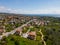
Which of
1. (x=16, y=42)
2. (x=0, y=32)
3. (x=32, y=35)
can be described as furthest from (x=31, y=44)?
(x=0, y=32)

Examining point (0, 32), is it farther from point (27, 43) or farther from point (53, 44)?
point (53, 44)

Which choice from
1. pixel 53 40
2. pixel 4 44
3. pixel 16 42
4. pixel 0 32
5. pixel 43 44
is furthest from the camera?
pixel 0 32

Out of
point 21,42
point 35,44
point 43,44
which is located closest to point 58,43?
point 43,44

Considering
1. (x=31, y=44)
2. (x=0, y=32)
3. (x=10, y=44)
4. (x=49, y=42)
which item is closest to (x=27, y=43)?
(x=31, y=44)

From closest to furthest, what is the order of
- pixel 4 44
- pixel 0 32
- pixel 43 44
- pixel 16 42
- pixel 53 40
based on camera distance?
pixel 4 44 → pixel 16 42 → pixel 43 44 → pixel 53 40 → pixel 0 32

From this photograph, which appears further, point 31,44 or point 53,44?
point 53,44

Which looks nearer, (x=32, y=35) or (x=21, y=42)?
(x=21, y=42)

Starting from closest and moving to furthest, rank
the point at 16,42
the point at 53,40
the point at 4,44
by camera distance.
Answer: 1. the point at 4,44
2. the point at 16,42
3. the point at 53,40

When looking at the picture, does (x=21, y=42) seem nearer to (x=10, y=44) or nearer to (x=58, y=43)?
(x=10, y=44)

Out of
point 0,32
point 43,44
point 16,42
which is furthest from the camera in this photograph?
point 0,32
